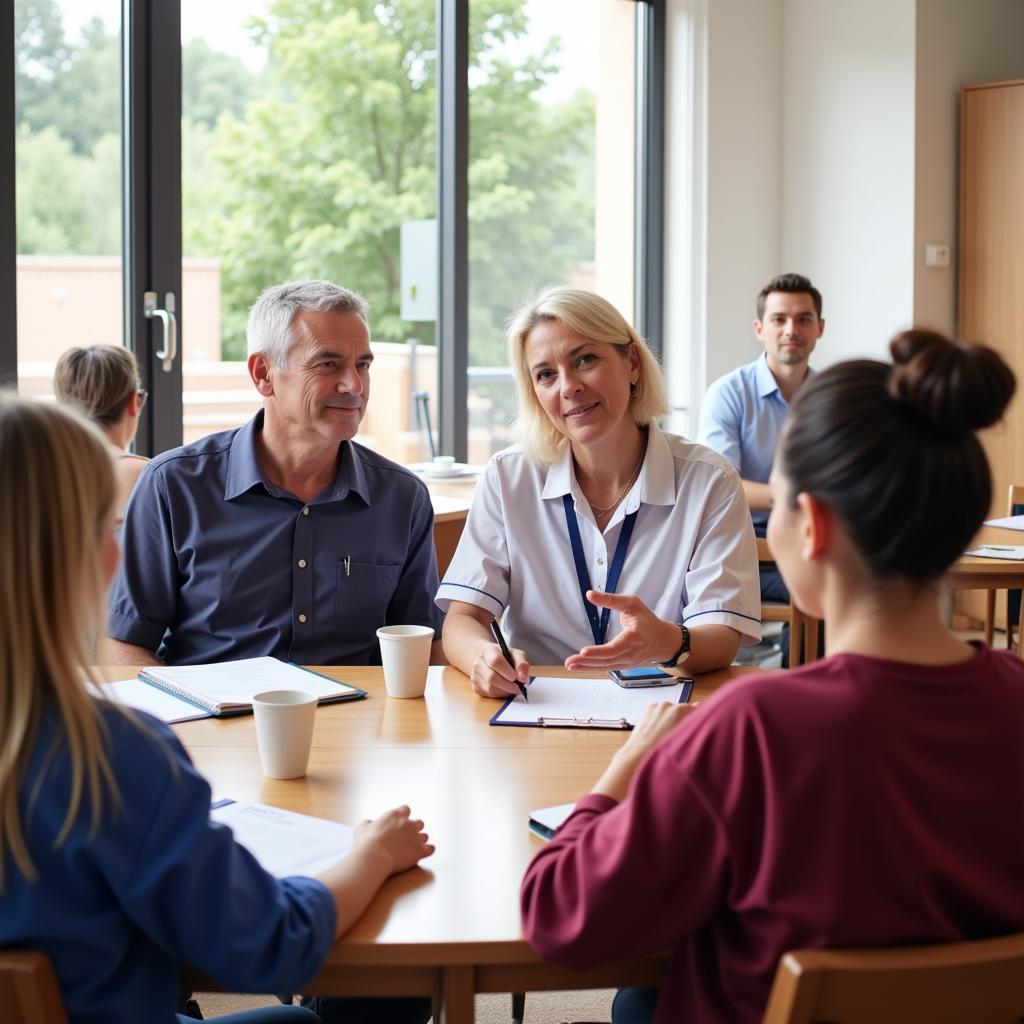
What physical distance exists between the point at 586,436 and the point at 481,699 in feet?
2.04

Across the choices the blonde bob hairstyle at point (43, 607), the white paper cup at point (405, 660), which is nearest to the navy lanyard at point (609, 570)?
the white paper cup at point (405, 660)

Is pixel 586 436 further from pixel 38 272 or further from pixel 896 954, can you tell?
pixel 38 272

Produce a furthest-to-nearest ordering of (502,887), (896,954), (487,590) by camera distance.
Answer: (487,590)
(502,887)
(896,954)

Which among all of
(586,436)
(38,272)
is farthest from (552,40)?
(586,436)

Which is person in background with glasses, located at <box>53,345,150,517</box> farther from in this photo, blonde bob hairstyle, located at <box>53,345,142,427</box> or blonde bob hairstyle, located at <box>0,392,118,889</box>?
blonde bob hairstyle, located at <box>0,392,118,889</box>

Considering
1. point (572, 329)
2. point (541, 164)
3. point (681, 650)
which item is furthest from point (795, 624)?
point (541, 164)

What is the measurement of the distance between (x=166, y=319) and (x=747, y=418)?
6.62ft

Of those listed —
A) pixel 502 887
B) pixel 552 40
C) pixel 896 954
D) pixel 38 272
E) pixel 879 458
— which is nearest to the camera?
pixel 896 954

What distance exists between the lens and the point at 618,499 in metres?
2.35

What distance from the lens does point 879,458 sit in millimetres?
1082

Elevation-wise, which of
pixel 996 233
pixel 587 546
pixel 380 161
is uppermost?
pixel 380 161

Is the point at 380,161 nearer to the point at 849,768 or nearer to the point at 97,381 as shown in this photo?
the point at 97,381

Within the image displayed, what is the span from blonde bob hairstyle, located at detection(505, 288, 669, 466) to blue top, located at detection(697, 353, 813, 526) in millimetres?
2120

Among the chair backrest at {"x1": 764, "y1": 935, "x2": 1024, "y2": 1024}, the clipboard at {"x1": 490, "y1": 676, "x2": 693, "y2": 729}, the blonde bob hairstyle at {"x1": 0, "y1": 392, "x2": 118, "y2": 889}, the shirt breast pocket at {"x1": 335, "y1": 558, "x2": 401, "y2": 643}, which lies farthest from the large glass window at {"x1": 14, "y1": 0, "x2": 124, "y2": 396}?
the chair backrest at {"x1": 764, "y1": 935, "x2": 1024, "y2": 1024}
